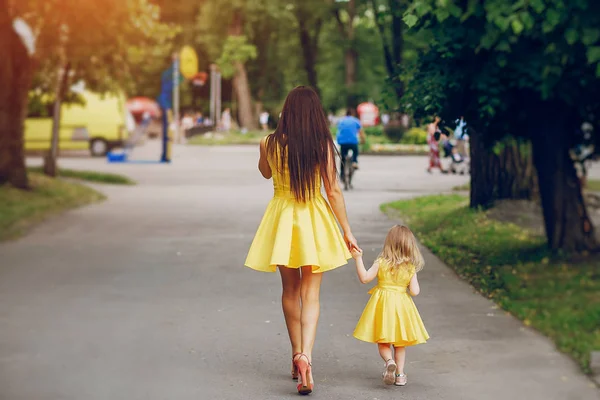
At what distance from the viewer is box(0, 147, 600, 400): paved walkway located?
6.71 meters

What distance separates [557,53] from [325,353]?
2998 millimetres

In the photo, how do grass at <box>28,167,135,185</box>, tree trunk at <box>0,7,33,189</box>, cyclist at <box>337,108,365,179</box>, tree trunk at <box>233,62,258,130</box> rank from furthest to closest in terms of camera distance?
tree trunk at <box>233,62,258,130</box> → grass at <box>28,167,135,185</box> → cyclist at <box>337,108,365,179</box> → tree trunk at <box>0,7,33,189</box>

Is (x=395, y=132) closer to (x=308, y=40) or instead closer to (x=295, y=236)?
(x=308, y=40)

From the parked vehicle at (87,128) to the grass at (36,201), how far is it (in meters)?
19.0

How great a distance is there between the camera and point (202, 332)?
8.47 m

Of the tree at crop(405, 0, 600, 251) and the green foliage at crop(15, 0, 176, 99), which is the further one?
the green foliage at crop(15, 0, 176, 99)

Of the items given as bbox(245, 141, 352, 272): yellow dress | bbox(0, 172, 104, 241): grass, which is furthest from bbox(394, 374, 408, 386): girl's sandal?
bbox(0, 172, 104, 241): grass

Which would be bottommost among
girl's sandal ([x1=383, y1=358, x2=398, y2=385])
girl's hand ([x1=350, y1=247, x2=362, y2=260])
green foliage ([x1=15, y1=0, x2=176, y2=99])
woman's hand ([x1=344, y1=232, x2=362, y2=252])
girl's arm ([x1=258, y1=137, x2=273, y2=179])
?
girl's sandal ([x1=383, y1=358, x2=398, y2=385])

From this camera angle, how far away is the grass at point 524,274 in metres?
8.28

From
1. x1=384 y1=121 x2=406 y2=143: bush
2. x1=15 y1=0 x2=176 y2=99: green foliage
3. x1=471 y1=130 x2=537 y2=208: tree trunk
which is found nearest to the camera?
x1=471 y1=130 x2=537 y2=208: tree trunk

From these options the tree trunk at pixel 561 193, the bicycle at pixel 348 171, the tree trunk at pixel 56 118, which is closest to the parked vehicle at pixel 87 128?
the tree trunk at pixel 56 118

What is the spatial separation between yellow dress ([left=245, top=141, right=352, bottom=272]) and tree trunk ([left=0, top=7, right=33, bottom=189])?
49.1 feet

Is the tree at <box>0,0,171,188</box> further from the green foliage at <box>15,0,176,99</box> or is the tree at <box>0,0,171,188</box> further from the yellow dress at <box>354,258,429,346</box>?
the yellow dress at <box>354,258,429,346</box>

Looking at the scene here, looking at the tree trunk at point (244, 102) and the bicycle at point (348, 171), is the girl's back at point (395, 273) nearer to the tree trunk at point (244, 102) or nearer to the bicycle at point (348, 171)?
the bicycle at point (348, 171)
